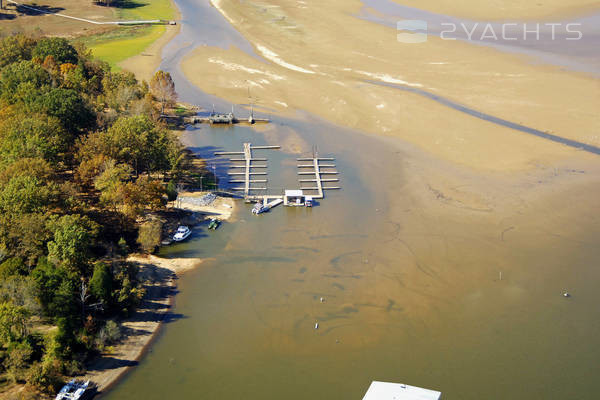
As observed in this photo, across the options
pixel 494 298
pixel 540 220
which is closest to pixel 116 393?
pixel 494 298

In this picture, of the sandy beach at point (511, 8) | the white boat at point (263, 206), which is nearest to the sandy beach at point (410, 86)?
the sandy beach at point (511, 8)

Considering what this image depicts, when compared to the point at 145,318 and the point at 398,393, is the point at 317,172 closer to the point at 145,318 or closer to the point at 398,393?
the point at 145,318

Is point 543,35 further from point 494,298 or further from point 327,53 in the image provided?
point 494,298

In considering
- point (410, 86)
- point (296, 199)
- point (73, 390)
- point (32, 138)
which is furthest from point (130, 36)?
point (73, 390)

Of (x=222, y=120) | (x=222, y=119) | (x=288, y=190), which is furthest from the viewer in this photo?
(x=222, y=120)

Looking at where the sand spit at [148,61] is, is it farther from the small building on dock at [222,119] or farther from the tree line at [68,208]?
the small building on dock at [222,119]
